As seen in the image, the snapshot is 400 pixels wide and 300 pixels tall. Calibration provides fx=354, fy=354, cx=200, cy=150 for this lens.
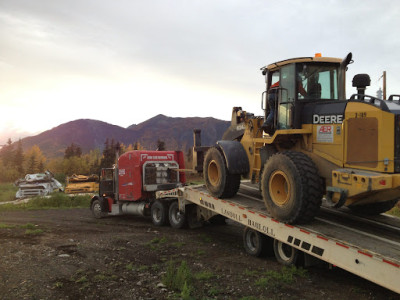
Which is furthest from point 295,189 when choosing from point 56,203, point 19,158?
point 19,158

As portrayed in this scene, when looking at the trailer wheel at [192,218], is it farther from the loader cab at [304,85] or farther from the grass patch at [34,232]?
the loader cab at [304,85]

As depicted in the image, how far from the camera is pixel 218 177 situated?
27.9 feet

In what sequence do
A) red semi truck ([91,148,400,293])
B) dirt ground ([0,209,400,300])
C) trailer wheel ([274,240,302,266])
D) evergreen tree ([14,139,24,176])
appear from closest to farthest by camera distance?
red semi truck ([91,148,400,293]) → dirt ground ([0,209,400,300]) → trailer wheel ([274,240,302,266]) → evergreen tree ([14,139,24,176])

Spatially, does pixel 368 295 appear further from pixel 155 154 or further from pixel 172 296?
pixel 155 154

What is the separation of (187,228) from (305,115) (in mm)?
5848

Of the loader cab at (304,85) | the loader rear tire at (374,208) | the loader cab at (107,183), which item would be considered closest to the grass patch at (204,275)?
the loader cab at (304,85)

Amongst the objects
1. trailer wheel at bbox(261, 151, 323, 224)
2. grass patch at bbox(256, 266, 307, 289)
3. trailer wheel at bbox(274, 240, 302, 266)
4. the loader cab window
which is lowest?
grass patch at bbox(256, 266, 307, 289)

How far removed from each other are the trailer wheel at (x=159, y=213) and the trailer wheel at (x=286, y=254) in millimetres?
5317

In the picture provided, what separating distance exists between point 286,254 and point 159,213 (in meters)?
5.93

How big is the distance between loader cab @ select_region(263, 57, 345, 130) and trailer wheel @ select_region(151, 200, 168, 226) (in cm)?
Result: 578

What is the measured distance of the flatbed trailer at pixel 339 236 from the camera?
181 inches

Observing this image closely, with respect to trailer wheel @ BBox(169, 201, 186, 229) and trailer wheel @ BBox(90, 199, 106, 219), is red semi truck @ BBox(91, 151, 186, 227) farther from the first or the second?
trailer wheel @ BBox(169, 201, 186, 229)

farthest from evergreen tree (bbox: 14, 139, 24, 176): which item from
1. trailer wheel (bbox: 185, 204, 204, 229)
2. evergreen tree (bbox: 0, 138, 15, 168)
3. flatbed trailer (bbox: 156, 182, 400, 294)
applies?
flatbed trailer (bbox: 156, 182, 400, 294)

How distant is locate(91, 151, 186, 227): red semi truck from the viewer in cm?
1290
